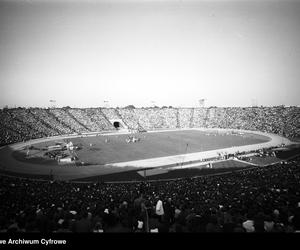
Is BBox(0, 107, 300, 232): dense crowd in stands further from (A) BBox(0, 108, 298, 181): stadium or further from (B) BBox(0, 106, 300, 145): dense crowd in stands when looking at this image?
(B) BBox(0, 106, 300, 145): dense crowd in stands

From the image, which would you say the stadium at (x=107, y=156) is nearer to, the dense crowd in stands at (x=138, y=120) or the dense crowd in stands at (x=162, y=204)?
the dense crowd in stands at (x=138, y=120)

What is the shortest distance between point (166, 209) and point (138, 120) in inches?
3340

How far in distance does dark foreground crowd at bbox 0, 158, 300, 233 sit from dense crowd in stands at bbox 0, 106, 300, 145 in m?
47.3

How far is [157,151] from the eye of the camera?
43531mm

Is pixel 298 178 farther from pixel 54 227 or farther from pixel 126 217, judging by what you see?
pixel 54 227

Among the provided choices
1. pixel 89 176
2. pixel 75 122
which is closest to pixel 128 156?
pixel 89 176

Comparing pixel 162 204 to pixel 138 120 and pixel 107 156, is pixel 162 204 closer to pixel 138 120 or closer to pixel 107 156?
pixel 107 156

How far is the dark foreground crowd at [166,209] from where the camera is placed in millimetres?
8531

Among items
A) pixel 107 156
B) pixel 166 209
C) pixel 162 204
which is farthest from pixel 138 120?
pixel 166 209

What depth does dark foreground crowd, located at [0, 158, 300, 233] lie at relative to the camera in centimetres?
853

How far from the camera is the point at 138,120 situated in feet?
312

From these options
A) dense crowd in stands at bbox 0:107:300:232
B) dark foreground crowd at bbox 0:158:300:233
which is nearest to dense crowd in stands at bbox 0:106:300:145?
dense crowd in stands at bbox 0:107:300:232

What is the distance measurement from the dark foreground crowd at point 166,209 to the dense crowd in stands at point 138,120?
47.3m

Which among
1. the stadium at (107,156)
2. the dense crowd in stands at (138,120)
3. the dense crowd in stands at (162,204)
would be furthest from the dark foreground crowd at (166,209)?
the dense crowd in stands at (138,120)
